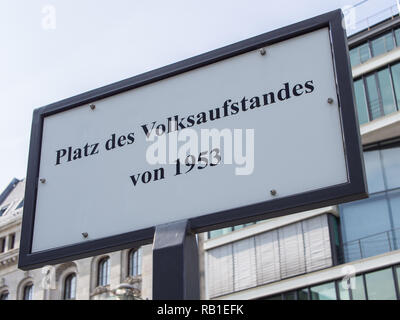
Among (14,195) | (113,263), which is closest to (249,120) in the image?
(113,263)

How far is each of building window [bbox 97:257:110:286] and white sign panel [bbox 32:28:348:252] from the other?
123 feet

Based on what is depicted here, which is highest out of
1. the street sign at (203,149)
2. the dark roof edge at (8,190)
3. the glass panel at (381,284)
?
the dark roof edge at (8,190)

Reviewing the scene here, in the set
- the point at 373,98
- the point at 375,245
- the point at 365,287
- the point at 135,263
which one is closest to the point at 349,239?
the point at 375,245

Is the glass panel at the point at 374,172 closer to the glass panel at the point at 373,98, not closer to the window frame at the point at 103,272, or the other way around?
the glass panel at the point at 373,98

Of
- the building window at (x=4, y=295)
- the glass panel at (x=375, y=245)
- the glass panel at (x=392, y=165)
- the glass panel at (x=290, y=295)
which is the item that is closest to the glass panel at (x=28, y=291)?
the building window at (x=4, y=295)

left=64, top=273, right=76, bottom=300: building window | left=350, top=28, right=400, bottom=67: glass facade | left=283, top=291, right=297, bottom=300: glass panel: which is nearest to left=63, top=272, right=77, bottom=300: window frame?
left=64, top=273, right=76, bottom=300: building window

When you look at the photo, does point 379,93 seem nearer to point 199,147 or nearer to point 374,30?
point 374,30

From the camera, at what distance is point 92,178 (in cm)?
310

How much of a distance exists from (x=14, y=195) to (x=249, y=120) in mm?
51888

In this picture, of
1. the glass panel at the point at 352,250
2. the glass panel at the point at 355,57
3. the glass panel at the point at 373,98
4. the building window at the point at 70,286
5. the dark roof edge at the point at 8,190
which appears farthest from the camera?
the dark roof edge at the point at 8,190

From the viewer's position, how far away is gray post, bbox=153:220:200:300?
8.05 feet

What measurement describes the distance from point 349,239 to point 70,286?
18.4m

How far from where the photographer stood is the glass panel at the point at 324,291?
2973 cm

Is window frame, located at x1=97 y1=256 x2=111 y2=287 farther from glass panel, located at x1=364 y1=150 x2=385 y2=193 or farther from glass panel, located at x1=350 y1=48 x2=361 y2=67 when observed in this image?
glass panel, located at x1=350 y1=48 x2=361 y2=67
